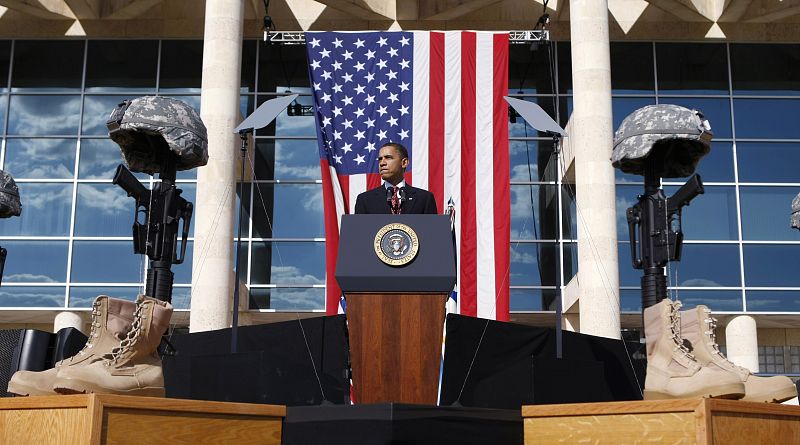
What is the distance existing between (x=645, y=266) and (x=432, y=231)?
1936 mm

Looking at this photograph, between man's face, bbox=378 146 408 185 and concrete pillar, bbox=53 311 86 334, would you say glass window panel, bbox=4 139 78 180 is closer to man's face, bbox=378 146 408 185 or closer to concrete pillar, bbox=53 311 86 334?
concrete pillar, bbox=53 311 86 334

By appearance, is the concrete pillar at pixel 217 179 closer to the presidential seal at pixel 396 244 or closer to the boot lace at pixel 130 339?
the presidential seal at pixel 396 244

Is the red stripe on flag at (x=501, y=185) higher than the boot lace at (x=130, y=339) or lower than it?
higher

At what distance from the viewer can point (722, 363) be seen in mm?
5035

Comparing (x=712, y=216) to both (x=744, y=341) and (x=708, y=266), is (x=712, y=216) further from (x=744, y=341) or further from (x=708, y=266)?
(x=744, y=341)

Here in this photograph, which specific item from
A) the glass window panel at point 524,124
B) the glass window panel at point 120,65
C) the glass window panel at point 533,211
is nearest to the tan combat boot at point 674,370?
the glass window panel at point 533,211

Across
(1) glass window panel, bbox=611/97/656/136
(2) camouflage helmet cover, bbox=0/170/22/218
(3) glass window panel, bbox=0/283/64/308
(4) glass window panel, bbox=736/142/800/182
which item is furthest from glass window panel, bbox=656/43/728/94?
(2) camouflage helmet cover, bbox=0/170/22/218

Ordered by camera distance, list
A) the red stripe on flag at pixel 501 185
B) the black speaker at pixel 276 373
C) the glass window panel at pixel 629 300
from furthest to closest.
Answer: the glass window panel at pixel 629 300 → the red stripe on flag at pixel 501 185 → the black speaker at pixel 276 373

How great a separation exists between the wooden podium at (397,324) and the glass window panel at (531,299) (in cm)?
1700

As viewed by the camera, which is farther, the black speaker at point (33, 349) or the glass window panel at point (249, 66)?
the glass window panel at point (249, 66)

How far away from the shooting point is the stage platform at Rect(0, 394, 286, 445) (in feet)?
13.6

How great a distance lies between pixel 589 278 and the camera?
18.0 m

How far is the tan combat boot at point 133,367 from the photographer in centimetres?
472

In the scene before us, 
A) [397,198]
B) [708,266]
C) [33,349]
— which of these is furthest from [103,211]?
[397,198]
